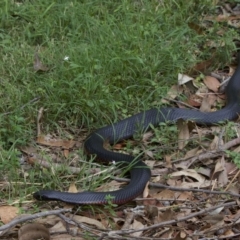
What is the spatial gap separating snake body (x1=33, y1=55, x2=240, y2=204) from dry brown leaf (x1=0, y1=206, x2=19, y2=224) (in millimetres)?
150

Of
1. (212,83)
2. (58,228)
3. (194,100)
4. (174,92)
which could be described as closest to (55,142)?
(58,228)

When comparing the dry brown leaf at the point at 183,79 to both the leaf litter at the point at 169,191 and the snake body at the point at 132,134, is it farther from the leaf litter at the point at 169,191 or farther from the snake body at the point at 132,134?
the snake body at the point at 132,134

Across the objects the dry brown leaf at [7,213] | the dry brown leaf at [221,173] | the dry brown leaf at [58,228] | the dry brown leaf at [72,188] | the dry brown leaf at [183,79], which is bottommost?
the dry brown leaf at [221,173]

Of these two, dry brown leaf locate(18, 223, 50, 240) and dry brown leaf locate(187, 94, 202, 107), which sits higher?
dry brown leaf locate(18, 223, 50, 240)

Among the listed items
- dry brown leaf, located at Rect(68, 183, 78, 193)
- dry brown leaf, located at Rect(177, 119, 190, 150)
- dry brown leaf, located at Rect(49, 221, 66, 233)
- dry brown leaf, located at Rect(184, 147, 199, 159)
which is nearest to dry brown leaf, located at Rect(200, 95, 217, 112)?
dry brown leaf, located at Rect(177, 119, 190, 150)

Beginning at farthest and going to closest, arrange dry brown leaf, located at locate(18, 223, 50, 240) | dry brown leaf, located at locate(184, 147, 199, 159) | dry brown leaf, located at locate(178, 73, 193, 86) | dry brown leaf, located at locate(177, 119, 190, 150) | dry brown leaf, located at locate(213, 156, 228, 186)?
dry brown leaf, located at locate(178, 73, 193, 86) < dry brown leaf, located at locate(177, 119, 190, 150) < dry brown leaf, located at locate(184, 147, 199, 159) < dry brown leaf, located at locate(213, 156, 228, 186) < dry brown leaf, located at locate(18, 223, 50, 240)

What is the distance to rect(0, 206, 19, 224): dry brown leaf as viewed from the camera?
12.5 ft

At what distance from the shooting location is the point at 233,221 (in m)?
3.84

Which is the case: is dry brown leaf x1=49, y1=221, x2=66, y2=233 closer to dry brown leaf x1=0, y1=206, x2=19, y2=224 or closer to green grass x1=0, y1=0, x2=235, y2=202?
dry brown leaf x1=0, y1=206, x2=19, y2=224

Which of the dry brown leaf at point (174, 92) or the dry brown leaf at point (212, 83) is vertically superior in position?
the dry brown leaf at point (174, 92)

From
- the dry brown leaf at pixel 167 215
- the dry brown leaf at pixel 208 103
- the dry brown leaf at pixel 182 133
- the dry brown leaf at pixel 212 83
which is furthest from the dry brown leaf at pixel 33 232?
the dry brown leaf at pixel 212 83

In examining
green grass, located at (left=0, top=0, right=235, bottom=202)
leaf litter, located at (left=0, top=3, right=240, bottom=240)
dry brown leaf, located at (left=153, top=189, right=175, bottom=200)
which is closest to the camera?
leaf litter, located at (left=0, top=3, right=240, bottom=240)

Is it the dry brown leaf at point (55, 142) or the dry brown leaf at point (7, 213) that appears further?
the dry brown leaf at point (55, 142)

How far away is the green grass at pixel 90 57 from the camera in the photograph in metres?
4.79
